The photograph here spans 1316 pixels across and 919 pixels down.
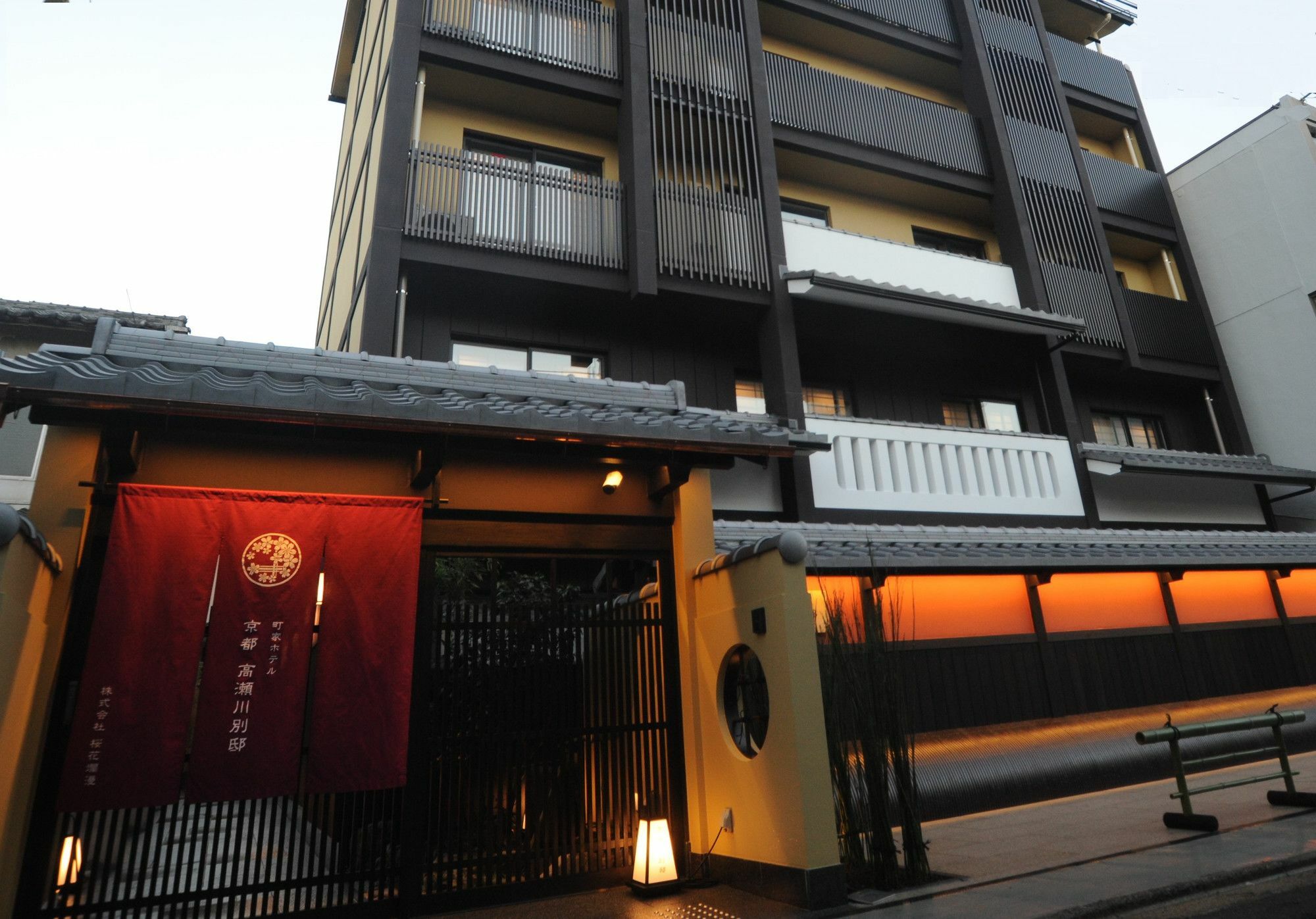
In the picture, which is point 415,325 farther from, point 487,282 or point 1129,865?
point 1129,865

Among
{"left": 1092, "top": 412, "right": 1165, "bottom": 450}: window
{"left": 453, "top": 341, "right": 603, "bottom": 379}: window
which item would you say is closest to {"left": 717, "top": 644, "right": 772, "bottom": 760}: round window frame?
{"left": 453, "top": 341, "right": 603, "bottom": 379}: window

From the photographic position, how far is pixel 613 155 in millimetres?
13789

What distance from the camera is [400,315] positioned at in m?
10.8

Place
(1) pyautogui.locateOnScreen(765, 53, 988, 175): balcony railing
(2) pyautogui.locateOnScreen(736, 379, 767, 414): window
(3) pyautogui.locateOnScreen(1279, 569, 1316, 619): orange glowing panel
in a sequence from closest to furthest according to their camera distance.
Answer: (3) pyautogui.locateOnScreen(1279, 569, 1316, 619): orange glowing panel, (2) pyautogui.locateOnScreen(736, 379, 767, 414): window, (1) pyautogui.locateOnScreen(765, 53, 988, 175): balcony railing

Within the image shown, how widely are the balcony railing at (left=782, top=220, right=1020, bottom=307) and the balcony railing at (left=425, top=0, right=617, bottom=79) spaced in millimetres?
4270

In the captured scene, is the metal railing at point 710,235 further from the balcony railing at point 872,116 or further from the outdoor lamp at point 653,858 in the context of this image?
the outdoor lamp at point 653,858

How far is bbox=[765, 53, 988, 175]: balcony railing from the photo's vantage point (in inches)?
566

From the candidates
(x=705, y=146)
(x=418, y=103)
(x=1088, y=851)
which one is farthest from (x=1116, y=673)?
(x=418, y=103)

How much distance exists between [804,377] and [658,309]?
2.97 metres

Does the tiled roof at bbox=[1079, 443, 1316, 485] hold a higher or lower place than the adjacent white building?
lower

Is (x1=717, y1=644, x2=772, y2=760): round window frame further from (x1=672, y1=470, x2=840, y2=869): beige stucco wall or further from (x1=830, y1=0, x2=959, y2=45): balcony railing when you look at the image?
(x1=830, y1=0, x2=959, y2=45): balcony railing

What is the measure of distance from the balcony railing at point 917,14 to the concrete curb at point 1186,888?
15.7m

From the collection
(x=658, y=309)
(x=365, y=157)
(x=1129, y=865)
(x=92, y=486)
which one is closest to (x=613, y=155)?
(x=658, y=309)

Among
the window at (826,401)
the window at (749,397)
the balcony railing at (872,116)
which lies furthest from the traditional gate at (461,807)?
the balcony railing at (872,116)
